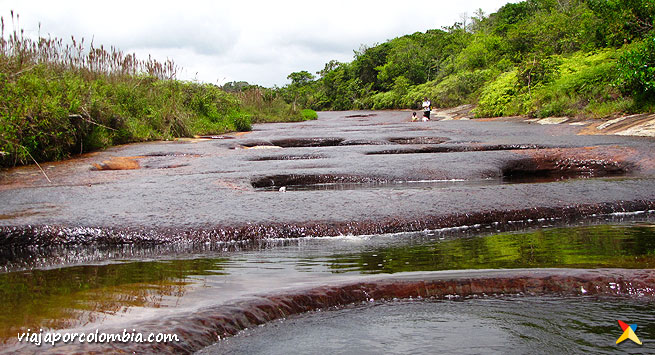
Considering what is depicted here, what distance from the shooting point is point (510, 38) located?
34.2 metres

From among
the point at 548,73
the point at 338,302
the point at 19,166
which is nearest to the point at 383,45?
the point at 548,73

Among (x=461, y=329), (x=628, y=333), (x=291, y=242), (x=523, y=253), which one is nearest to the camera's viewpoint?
(x=628, y=333)

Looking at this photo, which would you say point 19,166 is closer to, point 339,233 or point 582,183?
point 339,233

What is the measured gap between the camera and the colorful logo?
218 cm

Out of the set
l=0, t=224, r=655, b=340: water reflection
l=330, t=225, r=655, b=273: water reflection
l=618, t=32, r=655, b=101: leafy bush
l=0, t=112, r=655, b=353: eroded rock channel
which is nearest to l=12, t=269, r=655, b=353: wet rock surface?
l=0, t=112, r=655, b=353: eroded rock channel

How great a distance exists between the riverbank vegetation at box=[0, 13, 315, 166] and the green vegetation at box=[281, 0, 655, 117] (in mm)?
12142

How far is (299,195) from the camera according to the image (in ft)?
18.5

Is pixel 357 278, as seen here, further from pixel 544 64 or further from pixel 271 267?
pixel 544 64

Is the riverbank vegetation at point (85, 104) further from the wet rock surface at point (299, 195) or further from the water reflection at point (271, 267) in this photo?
the water reflection at point (271, 267)

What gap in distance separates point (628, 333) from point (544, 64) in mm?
24733

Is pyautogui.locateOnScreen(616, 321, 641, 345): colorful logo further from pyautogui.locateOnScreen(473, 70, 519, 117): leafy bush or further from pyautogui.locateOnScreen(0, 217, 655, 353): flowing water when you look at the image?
pyautogui.locateOnScreen(473, 70, 519, 117): leafy bush

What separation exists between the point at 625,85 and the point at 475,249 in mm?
13622

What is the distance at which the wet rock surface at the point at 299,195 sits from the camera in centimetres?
447

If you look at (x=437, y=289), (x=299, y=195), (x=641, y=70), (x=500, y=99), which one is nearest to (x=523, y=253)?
(x=437, y=289)
